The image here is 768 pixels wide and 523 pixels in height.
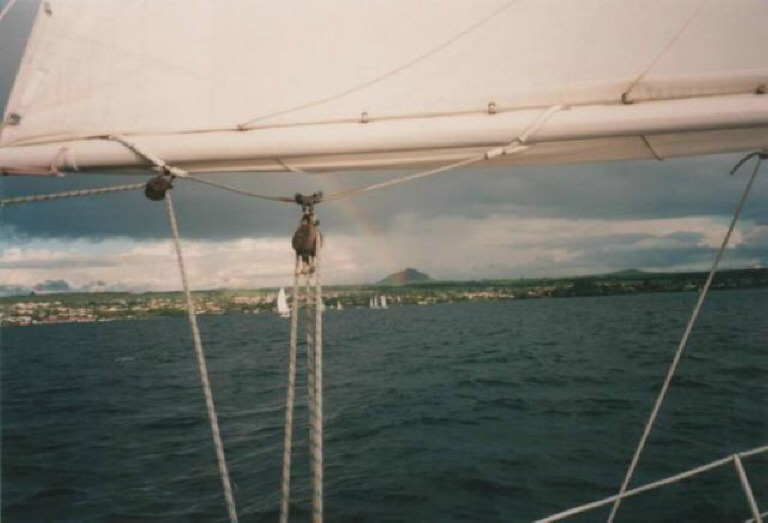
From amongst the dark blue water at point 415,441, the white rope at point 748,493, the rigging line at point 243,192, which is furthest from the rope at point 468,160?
the dark blue water at point 415,441

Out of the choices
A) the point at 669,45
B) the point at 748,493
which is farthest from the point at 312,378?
the point at 748,493

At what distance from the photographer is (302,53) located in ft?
9.70

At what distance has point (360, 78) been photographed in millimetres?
2910

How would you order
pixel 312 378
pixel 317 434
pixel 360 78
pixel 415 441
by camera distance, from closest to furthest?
1. pixel 317 434
2. pixel 312 378
3. pixel 360 78
4. pixel 415 441

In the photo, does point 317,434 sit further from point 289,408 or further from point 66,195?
point 66,195

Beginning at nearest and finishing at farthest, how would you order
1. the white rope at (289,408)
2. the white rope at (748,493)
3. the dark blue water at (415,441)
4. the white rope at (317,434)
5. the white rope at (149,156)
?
the white rope at (317,434)
the white rope at (289,408)
the white rope at (149,156)
the white rope at (748,493)
the dark blue water at (415,441)

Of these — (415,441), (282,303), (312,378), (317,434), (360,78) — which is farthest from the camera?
(282,303)

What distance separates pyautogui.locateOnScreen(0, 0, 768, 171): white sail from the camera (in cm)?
272

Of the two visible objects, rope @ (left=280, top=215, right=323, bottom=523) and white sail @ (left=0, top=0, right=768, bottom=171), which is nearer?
rope @ (left=280, top=215, right=323, bottom=523)

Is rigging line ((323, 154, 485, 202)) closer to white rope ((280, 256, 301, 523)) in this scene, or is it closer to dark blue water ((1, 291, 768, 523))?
white rope ((280, 256, 301, 523))

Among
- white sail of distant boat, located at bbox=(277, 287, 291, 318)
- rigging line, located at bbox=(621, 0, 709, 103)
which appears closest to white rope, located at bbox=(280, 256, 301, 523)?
rigging line, located at bbox=(621, 0, 709, 103)

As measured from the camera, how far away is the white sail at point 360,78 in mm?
2723

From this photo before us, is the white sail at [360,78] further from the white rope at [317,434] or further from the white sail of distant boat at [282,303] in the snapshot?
the white sail of distant boat at [282,303]

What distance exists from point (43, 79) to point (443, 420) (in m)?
15.5
